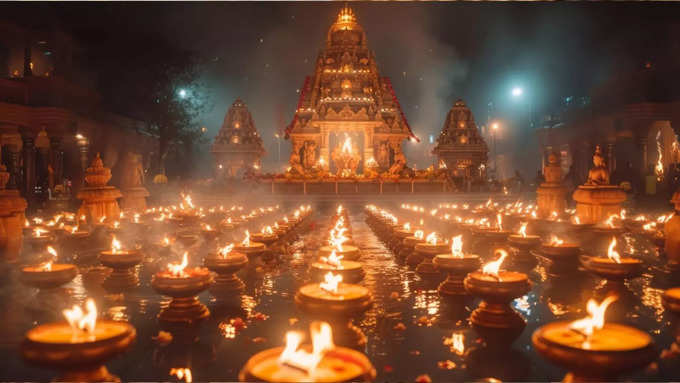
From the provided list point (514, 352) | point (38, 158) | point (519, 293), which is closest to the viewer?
point (514, 352)

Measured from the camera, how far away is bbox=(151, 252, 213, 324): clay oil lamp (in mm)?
5062

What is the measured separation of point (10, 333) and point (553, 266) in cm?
696

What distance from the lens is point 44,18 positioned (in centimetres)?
2200

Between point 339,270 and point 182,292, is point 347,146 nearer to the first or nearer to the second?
point 339,270

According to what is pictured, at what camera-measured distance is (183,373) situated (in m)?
3.84

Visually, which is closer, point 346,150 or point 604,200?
point 604,200

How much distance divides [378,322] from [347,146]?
29462 millimetres

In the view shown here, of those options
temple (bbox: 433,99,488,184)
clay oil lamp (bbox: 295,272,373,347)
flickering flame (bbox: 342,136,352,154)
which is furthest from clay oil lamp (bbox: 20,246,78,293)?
temple (bbox: 433,99,488,184)

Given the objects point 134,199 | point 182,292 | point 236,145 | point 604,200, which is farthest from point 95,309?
point 236,145

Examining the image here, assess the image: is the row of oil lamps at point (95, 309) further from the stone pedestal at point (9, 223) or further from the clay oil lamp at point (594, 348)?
the clay oil lamp at point (594, 348)

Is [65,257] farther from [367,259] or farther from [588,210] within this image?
[588,210]

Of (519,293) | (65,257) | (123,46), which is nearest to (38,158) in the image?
(123,46)

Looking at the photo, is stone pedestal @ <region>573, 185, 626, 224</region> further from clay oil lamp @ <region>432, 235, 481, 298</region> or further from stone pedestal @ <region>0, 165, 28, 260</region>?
stone pedestal @ <region>0, 165, 28, 260</region>

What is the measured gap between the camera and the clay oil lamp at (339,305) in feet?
13.4
